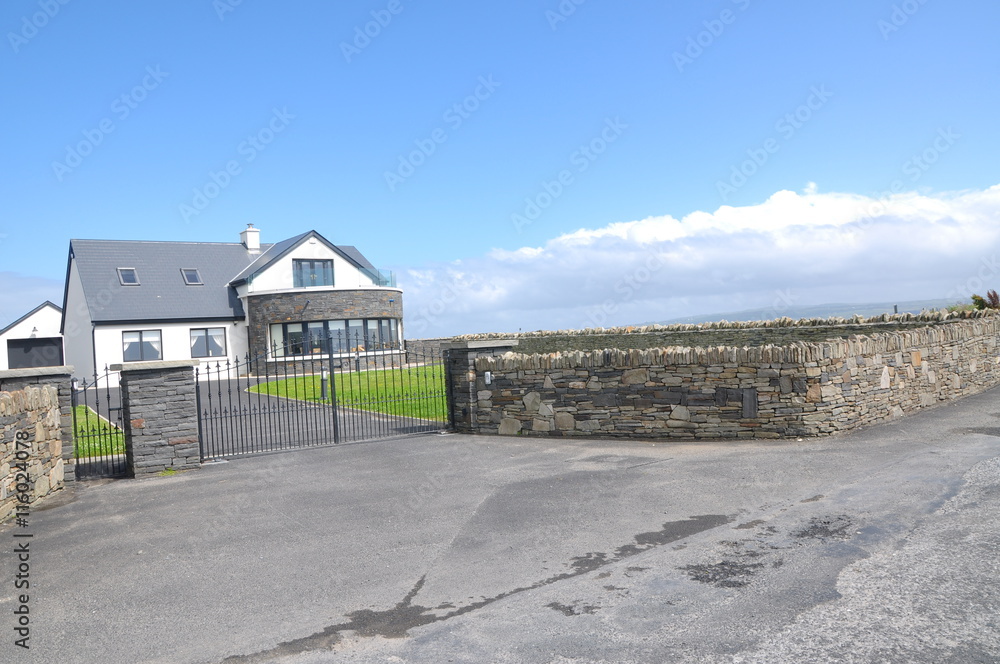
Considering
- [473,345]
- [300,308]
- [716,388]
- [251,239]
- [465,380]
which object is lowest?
[716,388]

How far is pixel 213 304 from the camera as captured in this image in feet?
122

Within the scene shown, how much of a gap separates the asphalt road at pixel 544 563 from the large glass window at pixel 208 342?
2728cm

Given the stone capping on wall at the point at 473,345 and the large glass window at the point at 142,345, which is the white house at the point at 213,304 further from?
the stone capping on wall at the point at 473,345

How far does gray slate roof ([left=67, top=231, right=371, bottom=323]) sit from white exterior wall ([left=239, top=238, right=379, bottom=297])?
1.53ft

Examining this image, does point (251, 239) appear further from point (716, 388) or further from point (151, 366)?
point (716, 388)

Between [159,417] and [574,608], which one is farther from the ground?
[159,417]

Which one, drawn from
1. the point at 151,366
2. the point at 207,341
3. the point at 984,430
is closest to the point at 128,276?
the point at 207,341

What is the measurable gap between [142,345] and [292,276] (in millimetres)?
7789

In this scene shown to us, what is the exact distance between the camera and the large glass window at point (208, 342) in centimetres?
3606

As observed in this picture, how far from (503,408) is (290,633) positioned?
28.8ft

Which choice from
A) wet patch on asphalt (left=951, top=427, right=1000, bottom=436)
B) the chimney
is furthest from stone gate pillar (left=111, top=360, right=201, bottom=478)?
the chimney

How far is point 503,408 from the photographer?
44.7 feet

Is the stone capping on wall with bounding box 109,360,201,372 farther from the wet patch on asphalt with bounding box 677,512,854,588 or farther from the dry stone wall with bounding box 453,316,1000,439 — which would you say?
the wet patch on asphalt with bounding box 677,512,854,588

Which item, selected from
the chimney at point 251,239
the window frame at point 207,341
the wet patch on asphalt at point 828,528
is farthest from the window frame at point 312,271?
the wet patch on asphalt at point 828,528
